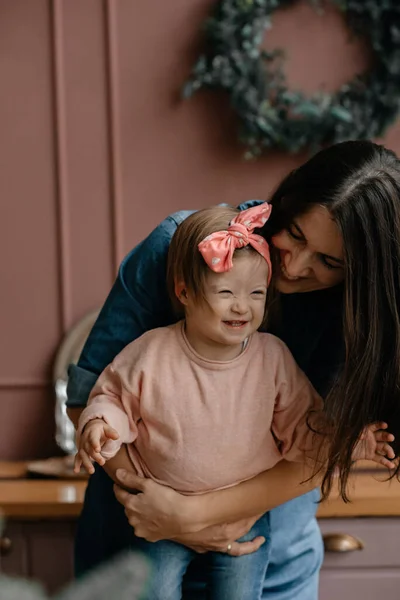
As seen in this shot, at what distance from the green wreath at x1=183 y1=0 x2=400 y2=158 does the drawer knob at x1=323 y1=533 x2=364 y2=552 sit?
3.98 feet

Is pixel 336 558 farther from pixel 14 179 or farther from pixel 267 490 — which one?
pixel 14 179

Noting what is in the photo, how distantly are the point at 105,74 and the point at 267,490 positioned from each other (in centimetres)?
178

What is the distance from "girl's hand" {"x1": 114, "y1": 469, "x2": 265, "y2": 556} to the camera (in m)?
1.29

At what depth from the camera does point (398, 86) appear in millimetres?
2654

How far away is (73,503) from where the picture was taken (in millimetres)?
2207

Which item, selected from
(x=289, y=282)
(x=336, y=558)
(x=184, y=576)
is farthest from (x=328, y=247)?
(x=336, y=558)

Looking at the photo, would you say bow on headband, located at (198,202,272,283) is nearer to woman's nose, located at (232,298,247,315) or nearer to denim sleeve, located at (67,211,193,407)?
woman's nose, located at (232,298,247,315)

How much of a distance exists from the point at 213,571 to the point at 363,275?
559 millimetres

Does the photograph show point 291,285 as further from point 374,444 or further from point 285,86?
point 285,86

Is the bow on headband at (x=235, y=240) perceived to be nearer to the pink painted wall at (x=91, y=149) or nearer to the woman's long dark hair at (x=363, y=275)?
the woman's long dark hair at (x=363, y=275)

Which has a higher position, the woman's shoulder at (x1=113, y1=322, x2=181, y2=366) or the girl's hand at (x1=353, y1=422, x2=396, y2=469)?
the woman's shoulder at (x1=113, y1=322, x2=181, y2=366)

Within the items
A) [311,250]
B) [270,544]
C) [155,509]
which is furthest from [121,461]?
[311,250]

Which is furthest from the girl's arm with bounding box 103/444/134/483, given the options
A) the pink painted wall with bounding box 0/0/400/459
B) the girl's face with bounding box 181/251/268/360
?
the pink painted wall with bounding box 0/0/400/459

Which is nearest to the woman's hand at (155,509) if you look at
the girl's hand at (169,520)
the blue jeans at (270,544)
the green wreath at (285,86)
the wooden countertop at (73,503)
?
the girl's hand at (169,520)
